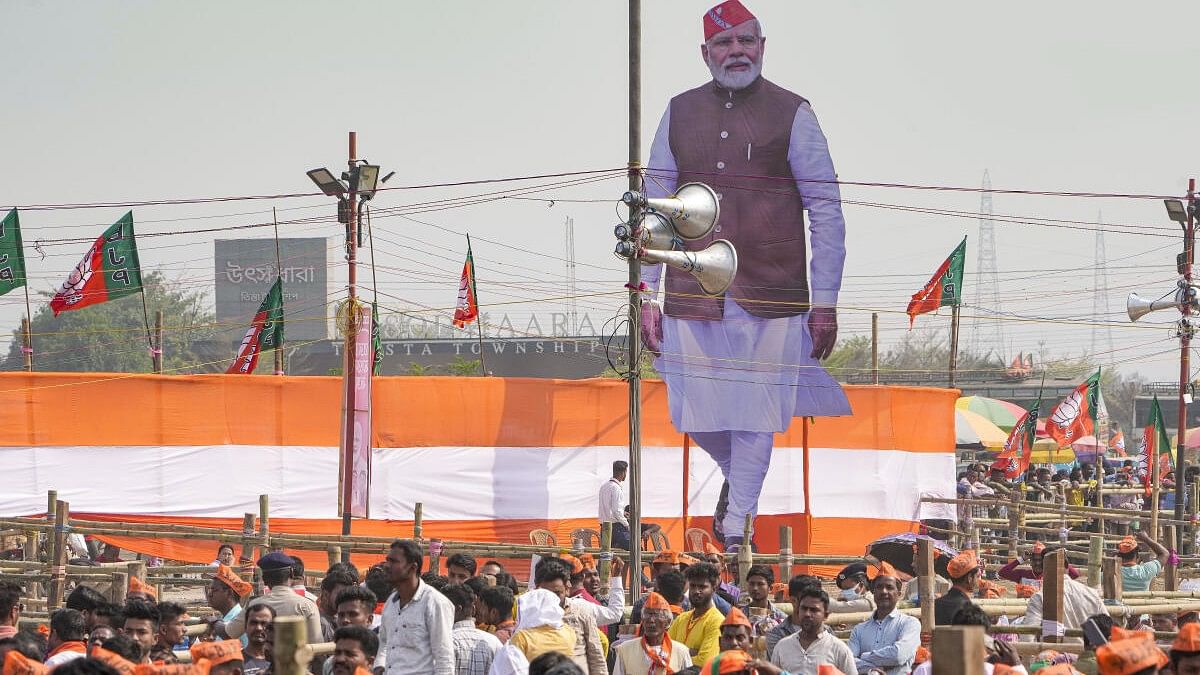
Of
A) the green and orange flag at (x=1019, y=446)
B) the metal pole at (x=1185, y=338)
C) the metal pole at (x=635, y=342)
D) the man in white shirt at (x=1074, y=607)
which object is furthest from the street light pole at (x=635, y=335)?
the green and orange flag at (x=1019, y=446)

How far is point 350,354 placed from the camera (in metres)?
20.4

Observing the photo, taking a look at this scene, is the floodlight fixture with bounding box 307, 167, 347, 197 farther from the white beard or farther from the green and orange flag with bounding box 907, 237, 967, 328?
the green and orange flag with bounding box 907, 237, 967, 328

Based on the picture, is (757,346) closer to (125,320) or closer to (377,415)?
(377,415)

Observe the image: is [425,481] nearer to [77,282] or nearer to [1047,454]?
[77,282]

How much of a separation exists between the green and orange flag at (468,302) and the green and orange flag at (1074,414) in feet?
36.6

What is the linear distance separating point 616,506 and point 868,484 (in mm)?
5785

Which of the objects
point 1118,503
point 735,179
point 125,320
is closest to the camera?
point 735,179

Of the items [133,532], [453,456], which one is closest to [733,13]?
[453,456]

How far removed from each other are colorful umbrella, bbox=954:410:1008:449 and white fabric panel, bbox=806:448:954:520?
9356 millimetres

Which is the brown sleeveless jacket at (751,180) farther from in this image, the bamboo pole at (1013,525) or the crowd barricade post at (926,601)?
the crowd barricade post at (926,601)

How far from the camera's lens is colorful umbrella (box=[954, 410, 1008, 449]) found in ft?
114

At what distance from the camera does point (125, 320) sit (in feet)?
266

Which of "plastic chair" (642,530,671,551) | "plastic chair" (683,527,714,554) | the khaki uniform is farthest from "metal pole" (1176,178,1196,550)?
the khaki uniform

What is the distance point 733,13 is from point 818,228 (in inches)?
143
